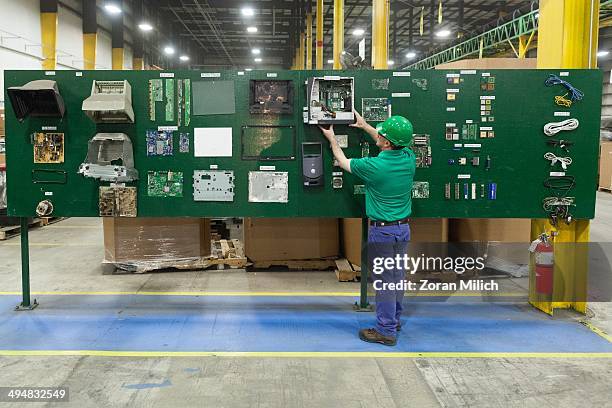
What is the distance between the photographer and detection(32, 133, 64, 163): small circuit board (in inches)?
173

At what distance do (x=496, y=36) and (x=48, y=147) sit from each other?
13.0 m

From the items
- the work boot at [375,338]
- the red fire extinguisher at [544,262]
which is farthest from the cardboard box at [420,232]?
the work boot at [375,338]

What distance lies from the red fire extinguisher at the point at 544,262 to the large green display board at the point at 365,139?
298 mm

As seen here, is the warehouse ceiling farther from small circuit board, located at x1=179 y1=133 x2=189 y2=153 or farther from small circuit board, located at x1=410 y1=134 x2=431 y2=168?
small circuit board, located at x1=179 y1=133 x2=189 y2=153

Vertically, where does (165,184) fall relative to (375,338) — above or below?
above

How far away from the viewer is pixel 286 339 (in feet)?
13.3

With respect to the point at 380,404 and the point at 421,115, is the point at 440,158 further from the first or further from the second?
the point at 380,404

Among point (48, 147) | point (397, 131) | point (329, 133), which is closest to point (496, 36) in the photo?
point (329, 133)

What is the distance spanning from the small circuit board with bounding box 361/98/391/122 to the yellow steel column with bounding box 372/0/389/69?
13.6 ft

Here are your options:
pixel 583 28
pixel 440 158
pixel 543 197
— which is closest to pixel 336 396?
pixel 440 158

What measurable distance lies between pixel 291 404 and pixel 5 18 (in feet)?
38.4

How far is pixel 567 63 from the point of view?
4.52 meters

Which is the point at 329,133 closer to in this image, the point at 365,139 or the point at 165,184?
the point at 365,139

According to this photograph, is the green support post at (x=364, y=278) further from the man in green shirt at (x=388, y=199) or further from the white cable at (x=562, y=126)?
the white cable at (x=562, y=126)
